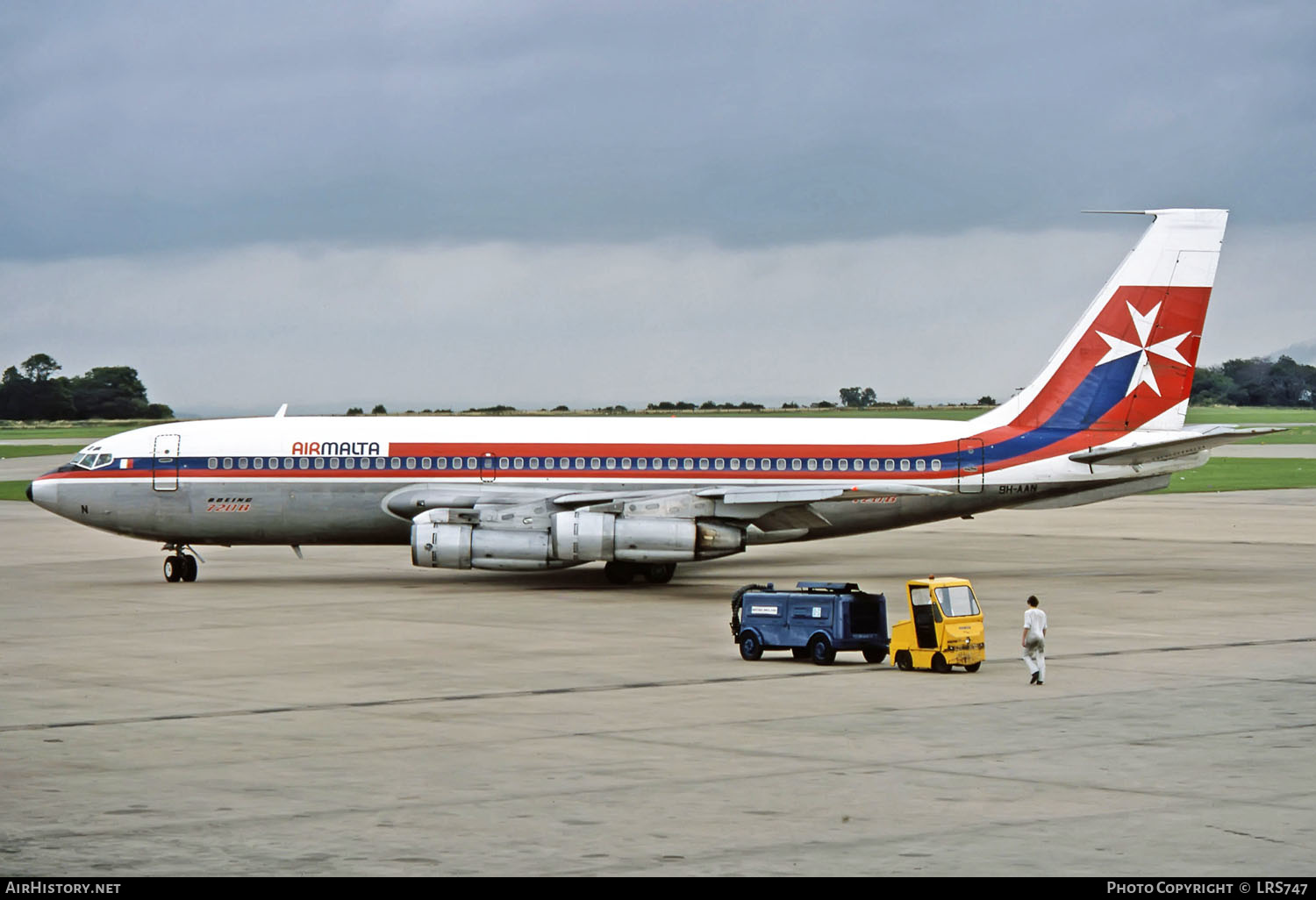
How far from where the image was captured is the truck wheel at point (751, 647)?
2950 cm

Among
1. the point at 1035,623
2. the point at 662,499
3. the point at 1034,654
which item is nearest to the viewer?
the point at 1035,623

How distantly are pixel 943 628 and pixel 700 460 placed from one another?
17798 mm

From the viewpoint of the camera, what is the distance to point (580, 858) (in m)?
15.3

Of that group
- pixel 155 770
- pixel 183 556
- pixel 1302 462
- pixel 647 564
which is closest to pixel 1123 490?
pixel 647 564

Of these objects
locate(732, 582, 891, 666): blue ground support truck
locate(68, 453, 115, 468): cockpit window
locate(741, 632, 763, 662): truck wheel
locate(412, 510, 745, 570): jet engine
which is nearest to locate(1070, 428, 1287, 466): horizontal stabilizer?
locate(412, 510, 745, 570): jet engine

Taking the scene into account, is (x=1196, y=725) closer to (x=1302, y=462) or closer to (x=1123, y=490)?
(x=1123, y=490)

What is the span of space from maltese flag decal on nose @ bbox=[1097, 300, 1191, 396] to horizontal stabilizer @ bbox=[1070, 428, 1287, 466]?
225 centimetres

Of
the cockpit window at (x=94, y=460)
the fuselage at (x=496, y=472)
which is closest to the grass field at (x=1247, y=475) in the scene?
the fuselage at (x=496, y=472)

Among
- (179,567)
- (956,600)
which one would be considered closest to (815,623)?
(956,600)

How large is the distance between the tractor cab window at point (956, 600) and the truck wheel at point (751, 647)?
372 cm

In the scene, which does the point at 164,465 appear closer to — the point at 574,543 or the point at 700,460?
the point at 574,543

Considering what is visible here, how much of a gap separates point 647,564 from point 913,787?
2570 centimetres

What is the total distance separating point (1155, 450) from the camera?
43844 millimetres

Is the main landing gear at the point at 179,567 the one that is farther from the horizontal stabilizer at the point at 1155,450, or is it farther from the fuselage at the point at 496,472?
the horizontal stabilizer at the point at 1155,450
